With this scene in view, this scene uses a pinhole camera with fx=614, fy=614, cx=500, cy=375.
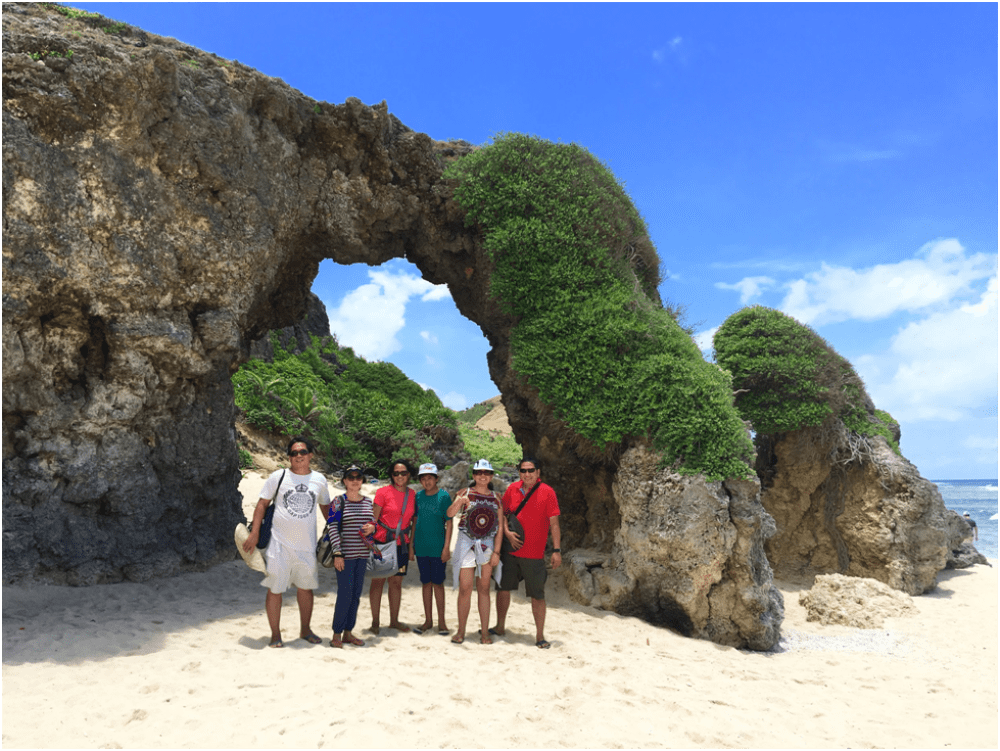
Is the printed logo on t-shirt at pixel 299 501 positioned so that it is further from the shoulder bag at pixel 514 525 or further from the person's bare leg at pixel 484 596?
the shoulder bag at pixel 514 525

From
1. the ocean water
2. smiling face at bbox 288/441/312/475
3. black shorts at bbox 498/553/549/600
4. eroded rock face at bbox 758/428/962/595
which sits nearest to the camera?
smiling face at bbox 288/441/312/475

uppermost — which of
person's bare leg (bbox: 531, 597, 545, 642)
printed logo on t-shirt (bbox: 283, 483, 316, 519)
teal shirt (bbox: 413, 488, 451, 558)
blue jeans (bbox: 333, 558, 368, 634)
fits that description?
printed logo on t-shirt (bbox: 283, 483, 316, 519)

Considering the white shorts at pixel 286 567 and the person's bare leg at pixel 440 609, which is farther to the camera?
the person's bare leg at pixel 440 609

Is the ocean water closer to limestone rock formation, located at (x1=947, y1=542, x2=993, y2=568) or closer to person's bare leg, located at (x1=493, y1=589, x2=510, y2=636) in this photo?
limestone rock formation, located at (x1=947, y1=542, x2=993, y2=568)

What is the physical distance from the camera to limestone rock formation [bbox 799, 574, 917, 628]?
10.9m

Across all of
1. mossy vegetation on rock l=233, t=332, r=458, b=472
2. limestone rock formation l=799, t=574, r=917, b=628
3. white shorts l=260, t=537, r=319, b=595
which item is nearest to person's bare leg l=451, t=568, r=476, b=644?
white shorts l=260, t=537, r=319, b=595

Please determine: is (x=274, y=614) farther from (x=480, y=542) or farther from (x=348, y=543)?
(x=480, y=542)

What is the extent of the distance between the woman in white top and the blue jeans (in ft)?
3.99

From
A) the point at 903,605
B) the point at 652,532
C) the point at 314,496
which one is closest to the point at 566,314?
the point at 652,532

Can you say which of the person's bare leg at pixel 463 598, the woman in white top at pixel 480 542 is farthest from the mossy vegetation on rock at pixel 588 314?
the person's bare leg at pixel 463 598

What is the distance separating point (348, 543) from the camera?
661cm

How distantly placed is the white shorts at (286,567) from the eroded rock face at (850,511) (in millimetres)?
12066

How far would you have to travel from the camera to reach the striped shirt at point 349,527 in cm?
659

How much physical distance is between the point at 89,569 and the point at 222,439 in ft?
8.28
